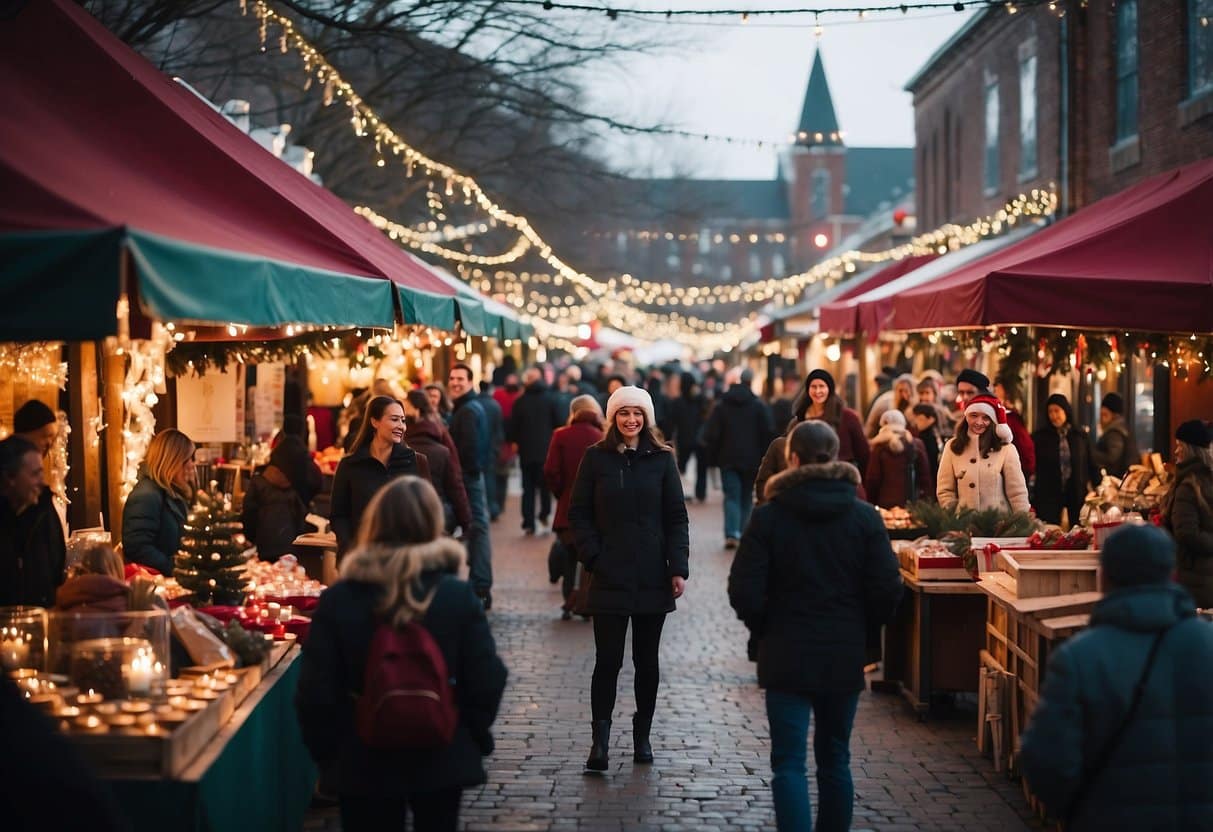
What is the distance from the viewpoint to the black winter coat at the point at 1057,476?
1471 centimetres

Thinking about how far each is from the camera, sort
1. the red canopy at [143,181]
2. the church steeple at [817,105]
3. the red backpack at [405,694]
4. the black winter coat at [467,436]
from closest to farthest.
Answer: the red backpack at [405,694]
the red canopy at [143,181]
the black winter coat at [467,436]
the church steeple at [817,105]

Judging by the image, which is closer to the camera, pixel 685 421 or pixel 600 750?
pixel 600 750

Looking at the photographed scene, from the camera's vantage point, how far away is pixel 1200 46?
52.9 feet

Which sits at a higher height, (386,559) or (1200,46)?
(1200,46)

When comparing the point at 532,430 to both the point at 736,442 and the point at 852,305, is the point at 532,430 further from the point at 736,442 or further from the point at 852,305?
the point at 852,305

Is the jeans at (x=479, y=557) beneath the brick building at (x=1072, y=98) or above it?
beneath

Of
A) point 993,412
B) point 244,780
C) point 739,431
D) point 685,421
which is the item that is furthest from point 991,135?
point 244,780

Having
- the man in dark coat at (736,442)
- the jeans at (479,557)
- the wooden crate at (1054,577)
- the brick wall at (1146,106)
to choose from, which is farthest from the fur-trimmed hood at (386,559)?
the man in dark coat at (736,442)

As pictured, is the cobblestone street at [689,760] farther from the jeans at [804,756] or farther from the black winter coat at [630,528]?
the jeans at [804,756]

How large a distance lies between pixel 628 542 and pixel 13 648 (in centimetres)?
333

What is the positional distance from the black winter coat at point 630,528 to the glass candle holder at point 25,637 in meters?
3.07

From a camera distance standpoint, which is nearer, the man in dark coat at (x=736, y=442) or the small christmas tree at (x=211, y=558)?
the small christmas tree at (x=211, y=558)

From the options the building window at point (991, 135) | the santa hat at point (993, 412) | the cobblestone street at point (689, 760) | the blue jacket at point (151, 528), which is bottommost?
the cobblestone street at point (689, 760)

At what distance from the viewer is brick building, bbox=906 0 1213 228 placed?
16469mm
